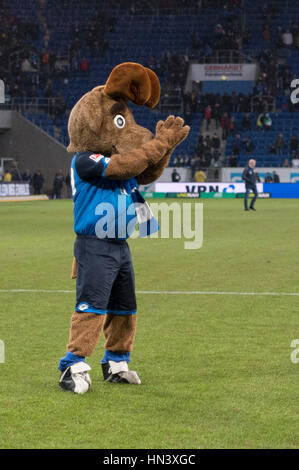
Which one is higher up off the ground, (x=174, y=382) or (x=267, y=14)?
(x=267, y=14)

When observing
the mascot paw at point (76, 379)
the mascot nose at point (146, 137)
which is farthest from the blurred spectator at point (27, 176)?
the mascot paw at point (76, 379)

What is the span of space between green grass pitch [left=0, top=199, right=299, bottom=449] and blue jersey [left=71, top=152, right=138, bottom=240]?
110 cm

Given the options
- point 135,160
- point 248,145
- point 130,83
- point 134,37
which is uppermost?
point 134,37

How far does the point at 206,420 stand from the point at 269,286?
597cm

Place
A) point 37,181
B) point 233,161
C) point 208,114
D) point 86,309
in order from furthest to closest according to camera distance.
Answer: point 208,114 < point 233,161 < point 37,181 < point 86,309

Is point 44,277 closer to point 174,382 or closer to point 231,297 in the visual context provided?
point 231,297

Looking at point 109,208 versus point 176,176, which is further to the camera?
point 176,176

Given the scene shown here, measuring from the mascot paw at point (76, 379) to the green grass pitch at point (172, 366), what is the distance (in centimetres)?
7

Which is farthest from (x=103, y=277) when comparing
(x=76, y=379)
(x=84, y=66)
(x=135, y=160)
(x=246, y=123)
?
(x=84, y=66)

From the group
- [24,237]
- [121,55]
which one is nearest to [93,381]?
[24,237]

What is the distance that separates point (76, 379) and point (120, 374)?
433mm

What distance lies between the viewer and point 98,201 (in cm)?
572

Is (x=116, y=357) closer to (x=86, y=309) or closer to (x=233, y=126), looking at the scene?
(x=86, y=309)

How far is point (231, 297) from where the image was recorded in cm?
973
